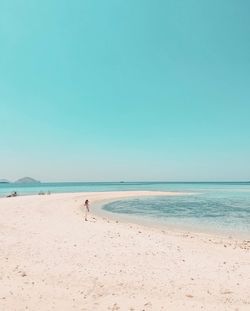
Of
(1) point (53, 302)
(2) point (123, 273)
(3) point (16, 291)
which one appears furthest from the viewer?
(2) point (123, 273)

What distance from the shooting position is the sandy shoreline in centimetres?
898

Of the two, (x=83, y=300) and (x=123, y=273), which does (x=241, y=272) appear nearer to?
(x=123, y=273)

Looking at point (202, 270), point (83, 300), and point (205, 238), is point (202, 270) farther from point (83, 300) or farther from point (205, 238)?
point (205, 238)

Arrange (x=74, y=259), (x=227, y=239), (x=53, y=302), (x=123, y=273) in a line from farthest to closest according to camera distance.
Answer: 1. (x=227, y=239)
2. (x=74, y=259)
3. (x=123, y=273)
4. (x=53, y=302)

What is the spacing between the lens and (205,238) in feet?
66.3

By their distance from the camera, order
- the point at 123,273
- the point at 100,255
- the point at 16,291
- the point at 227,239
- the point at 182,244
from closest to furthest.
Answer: the point at 16,291, the point at 123,273, the point at 100,255, the point at 182,244, the point at 227,239

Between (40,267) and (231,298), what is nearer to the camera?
(231,298)

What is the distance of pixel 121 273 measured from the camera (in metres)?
11.6

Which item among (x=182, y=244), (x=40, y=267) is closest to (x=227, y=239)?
(x=182, y=244)

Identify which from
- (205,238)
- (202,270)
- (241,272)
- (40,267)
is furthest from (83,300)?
(205,238)

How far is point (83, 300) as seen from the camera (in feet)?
29.8

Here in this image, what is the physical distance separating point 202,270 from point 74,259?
531 cm

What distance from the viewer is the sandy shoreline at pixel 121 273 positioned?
29.5 feet

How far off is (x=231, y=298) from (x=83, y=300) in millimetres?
4344
